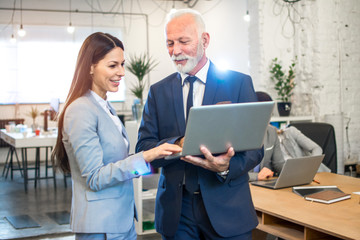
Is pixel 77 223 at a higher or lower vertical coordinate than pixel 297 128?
lower

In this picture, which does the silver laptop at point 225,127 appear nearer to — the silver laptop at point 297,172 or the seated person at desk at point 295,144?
the silver laptop at point 297,172

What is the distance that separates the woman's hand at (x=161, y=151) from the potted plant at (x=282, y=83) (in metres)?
4.47

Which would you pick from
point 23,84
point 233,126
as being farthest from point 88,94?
point 23,84

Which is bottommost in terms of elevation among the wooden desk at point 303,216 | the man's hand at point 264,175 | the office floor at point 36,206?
the office floor at point 36,206

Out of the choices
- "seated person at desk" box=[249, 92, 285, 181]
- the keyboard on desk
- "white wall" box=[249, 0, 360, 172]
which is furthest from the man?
"white wall" box=[249, 0, 360, 172]

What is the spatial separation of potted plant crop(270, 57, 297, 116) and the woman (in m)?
4.32

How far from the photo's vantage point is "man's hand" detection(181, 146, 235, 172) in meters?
1.52

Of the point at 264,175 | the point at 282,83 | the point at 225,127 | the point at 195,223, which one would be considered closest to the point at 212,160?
the point at 225,127

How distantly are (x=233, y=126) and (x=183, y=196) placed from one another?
41 centimetres

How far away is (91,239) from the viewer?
1687mm

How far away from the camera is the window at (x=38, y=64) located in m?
9.47

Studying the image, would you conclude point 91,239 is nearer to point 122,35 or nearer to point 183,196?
point 183,196

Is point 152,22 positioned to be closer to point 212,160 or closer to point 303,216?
point 303,216

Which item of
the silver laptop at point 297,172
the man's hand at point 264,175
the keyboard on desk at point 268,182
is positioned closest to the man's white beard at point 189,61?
the silver laptop at point 297,172
